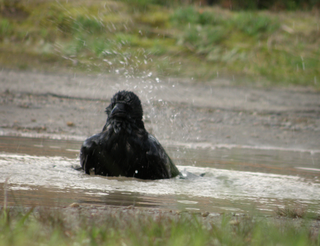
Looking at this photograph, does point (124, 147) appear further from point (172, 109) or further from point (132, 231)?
point (172, 109)

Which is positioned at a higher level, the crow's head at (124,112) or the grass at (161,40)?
the grass at (161,40)

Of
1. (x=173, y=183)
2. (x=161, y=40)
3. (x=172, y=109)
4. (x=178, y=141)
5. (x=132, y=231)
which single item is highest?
(x=161, y=40)

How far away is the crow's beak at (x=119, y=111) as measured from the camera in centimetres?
464

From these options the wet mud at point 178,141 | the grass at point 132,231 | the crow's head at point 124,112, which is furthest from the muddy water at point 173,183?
the crow's head at point 124,112

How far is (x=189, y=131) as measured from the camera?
361 inches

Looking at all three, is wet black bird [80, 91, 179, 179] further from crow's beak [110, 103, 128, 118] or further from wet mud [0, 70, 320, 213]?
wet mud [0, 70, 320, 213]

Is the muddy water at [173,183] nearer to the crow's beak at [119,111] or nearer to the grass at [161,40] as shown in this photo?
the crow's beak at [119,111]

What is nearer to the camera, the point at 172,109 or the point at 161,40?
the point at 172,109

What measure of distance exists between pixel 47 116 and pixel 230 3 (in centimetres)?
1110

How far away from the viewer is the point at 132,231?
2.70 metres

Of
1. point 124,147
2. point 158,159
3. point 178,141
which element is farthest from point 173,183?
point 178,141

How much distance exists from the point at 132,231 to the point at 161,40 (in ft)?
41.3

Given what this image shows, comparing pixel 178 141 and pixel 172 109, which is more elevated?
pixel 172 109

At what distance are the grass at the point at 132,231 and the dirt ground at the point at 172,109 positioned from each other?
5158mm
